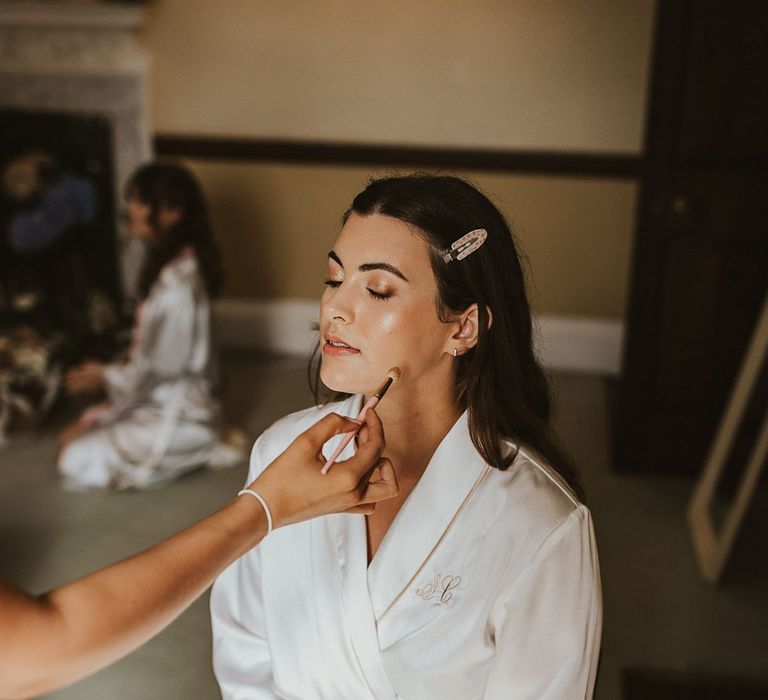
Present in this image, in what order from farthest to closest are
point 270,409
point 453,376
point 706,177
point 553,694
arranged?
point 270,409, point 706,177, point 453,376, point 553,694

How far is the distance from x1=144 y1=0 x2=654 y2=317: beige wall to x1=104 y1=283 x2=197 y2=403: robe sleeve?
1340mm

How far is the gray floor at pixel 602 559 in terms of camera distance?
2.15 meters

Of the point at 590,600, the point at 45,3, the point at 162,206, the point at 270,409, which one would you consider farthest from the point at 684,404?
the point at 45,3

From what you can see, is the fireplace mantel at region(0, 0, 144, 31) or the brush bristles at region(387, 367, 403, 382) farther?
the fireplace mantel at region(0, 0, 144, 31)

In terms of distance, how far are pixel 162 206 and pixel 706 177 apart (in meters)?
1.74

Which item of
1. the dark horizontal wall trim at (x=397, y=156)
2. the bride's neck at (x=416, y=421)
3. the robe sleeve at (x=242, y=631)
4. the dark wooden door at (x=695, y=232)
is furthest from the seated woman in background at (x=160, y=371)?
the bride's neck at (x=416, y=421)

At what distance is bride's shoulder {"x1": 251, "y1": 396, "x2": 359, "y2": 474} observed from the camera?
4.45 ft

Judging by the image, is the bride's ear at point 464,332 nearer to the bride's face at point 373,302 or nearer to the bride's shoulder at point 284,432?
the bride's face at point 373,302

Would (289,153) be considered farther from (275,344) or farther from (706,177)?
(706,177)

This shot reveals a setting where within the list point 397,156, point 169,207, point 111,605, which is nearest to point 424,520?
point 111,605

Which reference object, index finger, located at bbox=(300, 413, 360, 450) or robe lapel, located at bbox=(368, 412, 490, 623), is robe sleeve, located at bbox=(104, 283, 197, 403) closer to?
robe lapel, located at bbox=(368, 412, 490, 623)

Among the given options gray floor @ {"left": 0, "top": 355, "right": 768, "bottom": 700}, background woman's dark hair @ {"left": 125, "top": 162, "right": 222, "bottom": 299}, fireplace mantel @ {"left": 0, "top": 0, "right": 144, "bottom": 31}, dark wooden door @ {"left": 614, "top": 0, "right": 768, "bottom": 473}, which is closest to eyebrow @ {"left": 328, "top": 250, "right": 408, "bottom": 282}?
gray floor @ {"left": 0, "top": 355, "right": 768, "bottom": 700}

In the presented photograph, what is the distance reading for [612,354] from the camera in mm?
4219

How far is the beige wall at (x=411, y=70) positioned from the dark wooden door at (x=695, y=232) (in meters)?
1.16
